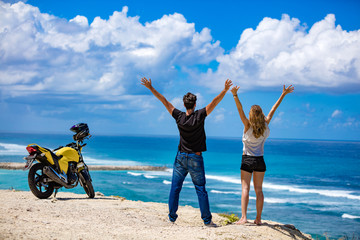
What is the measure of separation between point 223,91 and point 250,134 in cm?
95

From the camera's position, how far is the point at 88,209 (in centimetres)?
761

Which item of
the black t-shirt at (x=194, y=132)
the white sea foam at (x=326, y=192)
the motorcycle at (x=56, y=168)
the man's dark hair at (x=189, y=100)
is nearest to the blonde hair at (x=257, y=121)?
the black t-shirt at (x=194, y=132)

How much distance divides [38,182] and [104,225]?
3374 mm

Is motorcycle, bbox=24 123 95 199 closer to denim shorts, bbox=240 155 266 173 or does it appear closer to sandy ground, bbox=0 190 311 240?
sandy ground, bbox=0 190 311 240

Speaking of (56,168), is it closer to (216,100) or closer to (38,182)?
(38,182)

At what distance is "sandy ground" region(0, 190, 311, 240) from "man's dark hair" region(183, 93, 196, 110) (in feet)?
7.09

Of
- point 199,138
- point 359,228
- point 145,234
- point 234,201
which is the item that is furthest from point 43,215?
point 234,201

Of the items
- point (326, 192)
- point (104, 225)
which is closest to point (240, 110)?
point (104, 225)

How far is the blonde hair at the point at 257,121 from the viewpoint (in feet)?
22.2

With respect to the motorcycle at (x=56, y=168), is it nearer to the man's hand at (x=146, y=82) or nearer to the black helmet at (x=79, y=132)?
the black helmet at (x=79, y=132)

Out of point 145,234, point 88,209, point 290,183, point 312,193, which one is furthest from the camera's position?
point 290,183

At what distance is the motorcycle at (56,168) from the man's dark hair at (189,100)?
4.11 m

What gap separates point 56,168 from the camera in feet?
30.2

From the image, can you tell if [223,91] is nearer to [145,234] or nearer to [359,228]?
[145,234]
